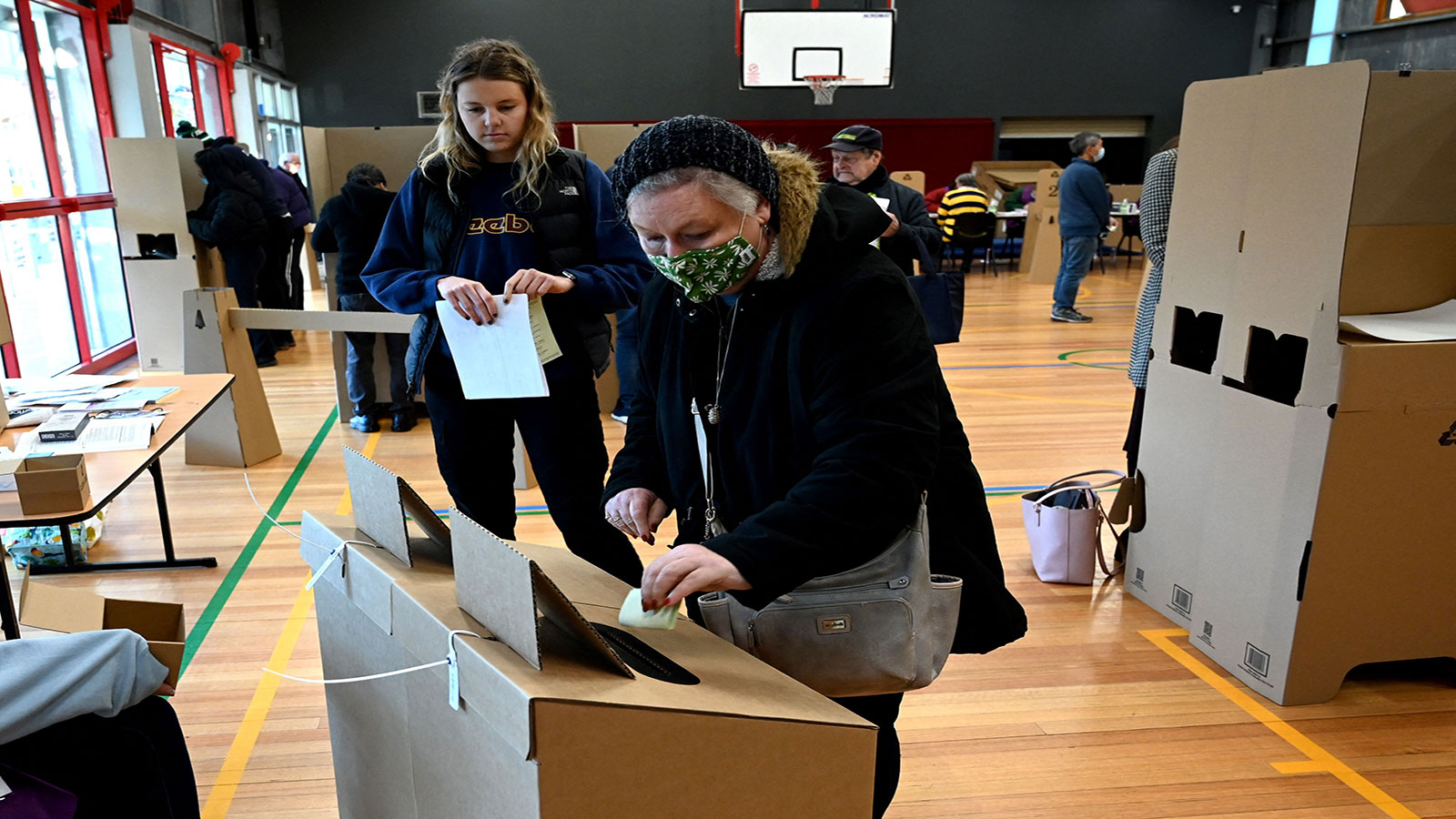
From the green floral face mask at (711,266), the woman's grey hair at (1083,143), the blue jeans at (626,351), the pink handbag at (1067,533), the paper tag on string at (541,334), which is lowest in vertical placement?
the pink handbag at (1067,533)

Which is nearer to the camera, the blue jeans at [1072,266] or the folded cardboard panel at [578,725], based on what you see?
the folded cardboard panel at [578,725]

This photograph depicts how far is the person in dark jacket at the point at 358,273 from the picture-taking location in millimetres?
4543

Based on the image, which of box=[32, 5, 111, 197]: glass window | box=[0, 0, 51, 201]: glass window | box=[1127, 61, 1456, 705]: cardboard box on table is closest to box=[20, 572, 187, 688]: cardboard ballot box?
box=[1127, 61, 1456, 705]: cardboard box on table

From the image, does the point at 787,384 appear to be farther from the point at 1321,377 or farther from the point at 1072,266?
the point at 1072,266

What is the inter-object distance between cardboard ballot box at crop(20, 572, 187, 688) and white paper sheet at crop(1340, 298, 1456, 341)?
252 centimetres

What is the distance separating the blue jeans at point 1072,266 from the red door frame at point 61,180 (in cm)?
710

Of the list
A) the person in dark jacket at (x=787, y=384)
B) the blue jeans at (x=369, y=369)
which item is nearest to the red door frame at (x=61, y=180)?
the blue jeans at (x=369, y=369)

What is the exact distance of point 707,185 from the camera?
1.14 meters

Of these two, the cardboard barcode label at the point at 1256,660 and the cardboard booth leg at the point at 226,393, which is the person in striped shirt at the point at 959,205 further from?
the cardboard barcode label at the point at 1256,660

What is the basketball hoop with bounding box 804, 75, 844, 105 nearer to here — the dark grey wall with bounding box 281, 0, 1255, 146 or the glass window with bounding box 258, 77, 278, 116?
the dark grey wall with bounding box 281, 0, 1255, 146

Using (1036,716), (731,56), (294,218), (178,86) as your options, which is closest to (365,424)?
(294,218)

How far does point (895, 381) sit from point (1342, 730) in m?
1.89

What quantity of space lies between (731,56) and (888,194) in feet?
34.8

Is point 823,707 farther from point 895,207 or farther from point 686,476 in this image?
point 895,207
